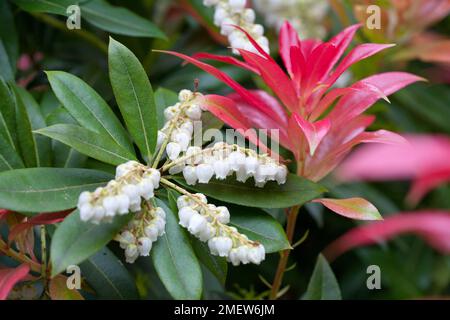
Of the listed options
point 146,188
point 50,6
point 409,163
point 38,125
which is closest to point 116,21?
point 50,6

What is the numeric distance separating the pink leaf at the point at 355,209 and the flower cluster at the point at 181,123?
203 millimetres

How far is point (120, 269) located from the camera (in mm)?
891

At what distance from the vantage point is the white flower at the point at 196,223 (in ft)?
2.41

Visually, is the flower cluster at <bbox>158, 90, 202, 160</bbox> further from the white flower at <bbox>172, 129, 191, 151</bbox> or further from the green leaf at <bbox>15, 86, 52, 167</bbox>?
the green leaf at <bbox>15, 86, 52, 167</bbox>

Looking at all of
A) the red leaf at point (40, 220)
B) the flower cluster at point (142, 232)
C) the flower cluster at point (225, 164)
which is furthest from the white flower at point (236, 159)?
the red leaf at point (40, 220)

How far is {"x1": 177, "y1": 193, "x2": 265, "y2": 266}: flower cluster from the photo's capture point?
2.42 feet

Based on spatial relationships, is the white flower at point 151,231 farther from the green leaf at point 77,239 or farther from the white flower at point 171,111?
the white flower at point 171,111

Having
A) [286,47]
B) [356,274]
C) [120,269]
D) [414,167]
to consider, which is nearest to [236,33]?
[286,47]

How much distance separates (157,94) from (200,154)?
0.67 ft

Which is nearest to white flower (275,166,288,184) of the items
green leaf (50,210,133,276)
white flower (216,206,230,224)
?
white flower (216,206,230,224)

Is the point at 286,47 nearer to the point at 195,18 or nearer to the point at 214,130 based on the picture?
the point at 214,130

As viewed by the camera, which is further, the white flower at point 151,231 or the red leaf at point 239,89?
the red leaf at point 239,89

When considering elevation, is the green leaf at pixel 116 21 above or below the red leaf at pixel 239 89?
above

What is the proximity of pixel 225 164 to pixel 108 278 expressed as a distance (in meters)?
0.25
